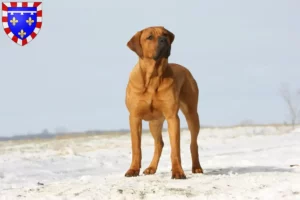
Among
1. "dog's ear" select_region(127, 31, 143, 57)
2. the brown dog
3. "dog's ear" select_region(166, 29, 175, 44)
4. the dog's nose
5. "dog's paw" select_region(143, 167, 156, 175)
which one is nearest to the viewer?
the dog's nose

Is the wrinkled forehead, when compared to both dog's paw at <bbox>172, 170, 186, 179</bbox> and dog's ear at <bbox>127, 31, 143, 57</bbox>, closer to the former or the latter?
dog's ear at <bbox>127, 31, 143, 57</bbox>

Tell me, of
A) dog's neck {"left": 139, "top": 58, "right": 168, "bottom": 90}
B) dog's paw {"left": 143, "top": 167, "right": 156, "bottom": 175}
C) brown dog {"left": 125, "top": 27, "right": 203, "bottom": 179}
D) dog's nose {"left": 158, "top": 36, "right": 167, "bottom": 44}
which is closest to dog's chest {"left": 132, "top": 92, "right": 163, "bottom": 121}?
brown dog {"left": 125, "top": 27, "right": 203, "bottom": 179}

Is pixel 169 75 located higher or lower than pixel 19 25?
lower

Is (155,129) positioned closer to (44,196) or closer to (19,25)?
(44,196)

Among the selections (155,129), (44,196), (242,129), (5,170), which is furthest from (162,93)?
(242,129)

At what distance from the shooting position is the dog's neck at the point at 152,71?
7984 millimetres

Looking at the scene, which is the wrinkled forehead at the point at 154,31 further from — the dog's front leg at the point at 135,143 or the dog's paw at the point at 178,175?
the dog's paw at the point at 178,175

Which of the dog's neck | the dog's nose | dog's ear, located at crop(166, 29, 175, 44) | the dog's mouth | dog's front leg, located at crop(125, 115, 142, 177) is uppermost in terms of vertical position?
dog's ear, located at crop(166, 29, 175, 44)

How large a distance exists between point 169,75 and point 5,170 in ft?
25.8

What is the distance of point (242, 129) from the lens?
1405 inches

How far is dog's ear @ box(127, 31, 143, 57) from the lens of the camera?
801cm

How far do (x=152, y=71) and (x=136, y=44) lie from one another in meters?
0.48

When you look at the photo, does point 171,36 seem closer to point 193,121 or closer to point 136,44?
point 136,44

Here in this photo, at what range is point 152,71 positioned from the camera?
799cm
